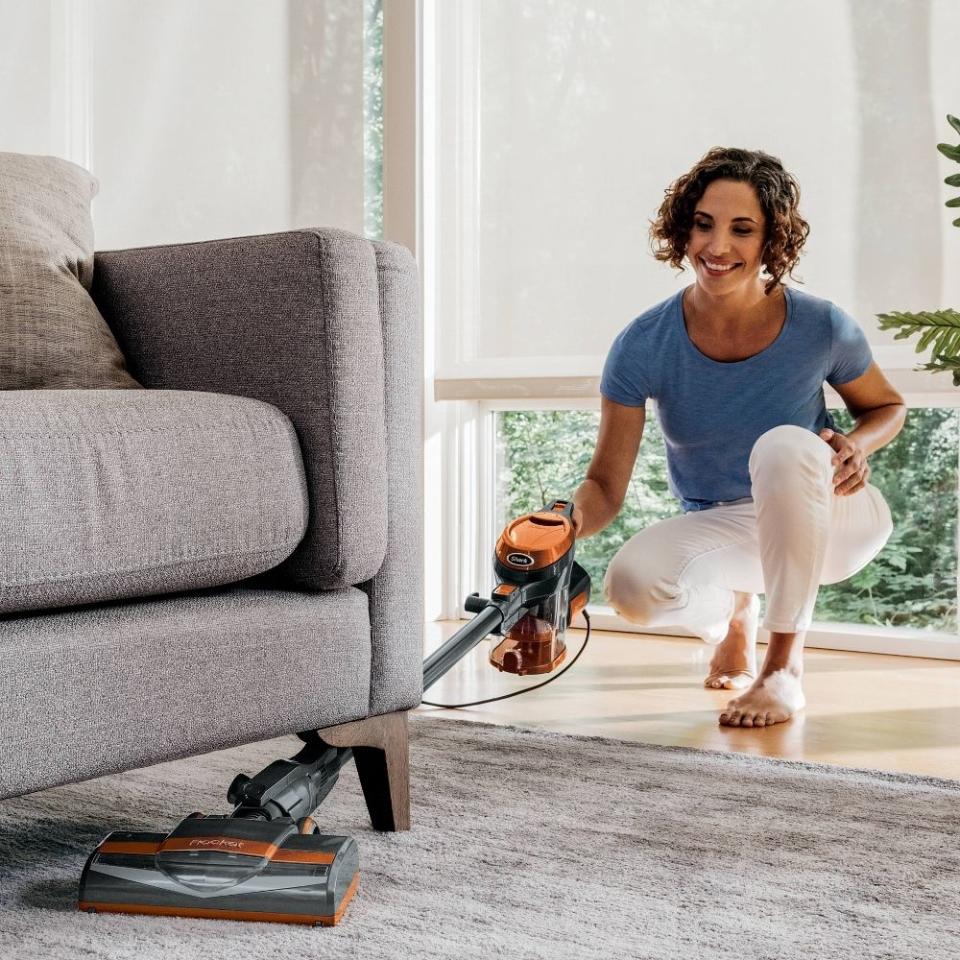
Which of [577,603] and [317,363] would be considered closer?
[317,363]

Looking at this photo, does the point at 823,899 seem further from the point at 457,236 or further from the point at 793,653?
the point at 457,236

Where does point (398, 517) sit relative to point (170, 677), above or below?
above

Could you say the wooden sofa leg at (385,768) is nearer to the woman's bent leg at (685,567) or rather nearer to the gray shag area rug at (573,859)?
the gray shag area rug at (573,859)

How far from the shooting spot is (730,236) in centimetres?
217

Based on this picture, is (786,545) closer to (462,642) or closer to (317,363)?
(462,642)

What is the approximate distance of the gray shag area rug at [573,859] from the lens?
1.09 metres

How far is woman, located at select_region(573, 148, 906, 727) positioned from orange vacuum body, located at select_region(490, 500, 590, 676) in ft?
1.13

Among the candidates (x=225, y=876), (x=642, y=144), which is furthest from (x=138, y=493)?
(x=642, y=144)

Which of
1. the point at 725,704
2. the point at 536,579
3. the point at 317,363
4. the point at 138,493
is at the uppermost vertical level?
the point at 317,363

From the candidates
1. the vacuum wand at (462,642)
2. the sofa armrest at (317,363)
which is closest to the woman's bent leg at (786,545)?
the vacuum wand at (462,642)

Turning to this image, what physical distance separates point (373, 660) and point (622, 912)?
0.41 metres

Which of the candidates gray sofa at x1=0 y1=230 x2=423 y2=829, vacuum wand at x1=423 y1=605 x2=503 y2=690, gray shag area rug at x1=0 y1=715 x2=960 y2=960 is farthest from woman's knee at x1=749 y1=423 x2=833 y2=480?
gray sofa at x1=0 y1=230 x2=423 y2=829

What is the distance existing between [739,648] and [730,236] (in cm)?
83

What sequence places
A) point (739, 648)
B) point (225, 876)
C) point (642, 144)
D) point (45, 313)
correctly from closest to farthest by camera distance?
point (225, 876) < point (45, 313) < point (739, 648) < point (642, 144)
